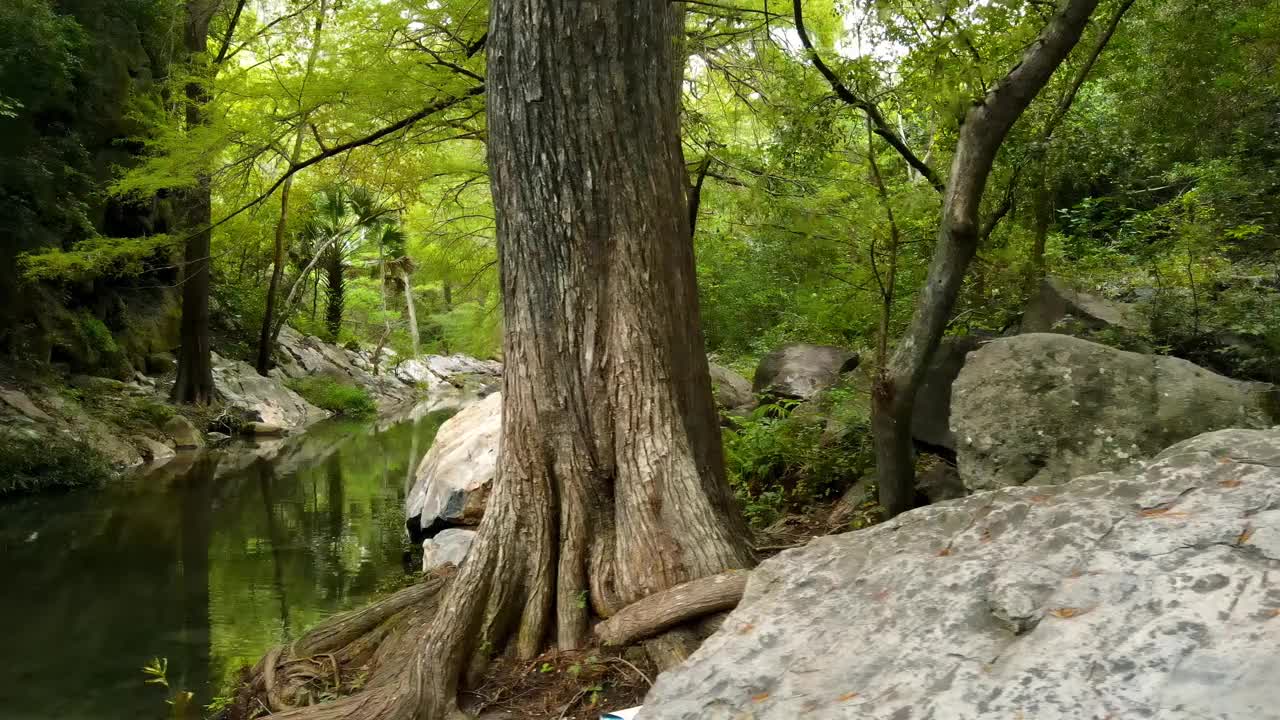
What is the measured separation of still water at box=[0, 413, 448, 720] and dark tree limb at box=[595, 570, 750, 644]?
277cm

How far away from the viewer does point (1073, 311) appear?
205 inches

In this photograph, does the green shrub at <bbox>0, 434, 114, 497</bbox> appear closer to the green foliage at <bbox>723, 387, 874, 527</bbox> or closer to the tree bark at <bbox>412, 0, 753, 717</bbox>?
the green foliage at <bbox>723, 387, 874, 527</bbox>

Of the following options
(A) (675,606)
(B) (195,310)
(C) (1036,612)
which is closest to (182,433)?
(B) (195,310)

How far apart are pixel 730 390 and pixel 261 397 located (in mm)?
10997

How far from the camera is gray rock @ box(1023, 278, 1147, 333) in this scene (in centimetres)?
505

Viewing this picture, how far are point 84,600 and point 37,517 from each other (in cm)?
330

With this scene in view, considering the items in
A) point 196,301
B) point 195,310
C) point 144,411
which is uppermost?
point 196,301

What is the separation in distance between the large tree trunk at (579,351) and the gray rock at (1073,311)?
2811 mm

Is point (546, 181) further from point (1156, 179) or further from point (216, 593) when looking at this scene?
point (1156, 179)

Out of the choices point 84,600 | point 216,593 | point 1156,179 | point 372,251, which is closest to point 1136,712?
point 216,593

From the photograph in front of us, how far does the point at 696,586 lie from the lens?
323cm

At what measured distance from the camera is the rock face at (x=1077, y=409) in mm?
3453

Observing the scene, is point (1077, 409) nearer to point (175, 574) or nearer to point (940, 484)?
point (940, 484)

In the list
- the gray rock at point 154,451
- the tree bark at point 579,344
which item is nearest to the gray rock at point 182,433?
the gray rock at point 154,451
